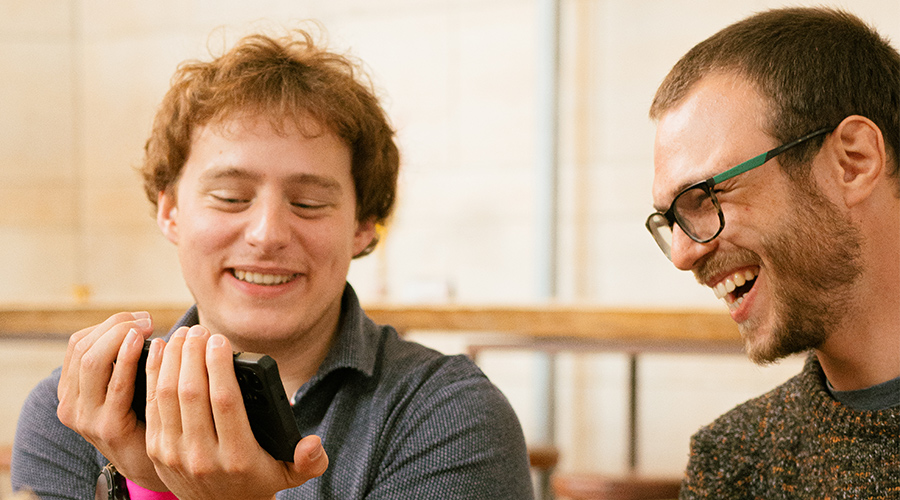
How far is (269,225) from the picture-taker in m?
1.16

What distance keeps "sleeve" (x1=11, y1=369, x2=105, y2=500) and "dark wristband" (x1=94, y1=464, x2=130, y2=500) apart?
8.3 inches

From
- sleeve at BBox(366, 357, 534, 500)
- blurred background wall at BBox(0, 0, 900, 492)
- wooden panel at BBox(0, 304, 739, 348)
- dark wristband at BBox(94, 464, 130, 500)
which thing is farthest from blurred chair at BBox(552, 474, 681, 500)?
blurred background wall at BBox(0, 0, 900, 492)

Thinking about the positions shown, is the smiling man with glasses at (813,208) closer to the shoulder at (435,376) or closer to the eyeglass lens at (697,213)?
the eyeglass lens at (697,213)

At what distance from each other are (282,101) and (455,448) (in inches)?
21.2

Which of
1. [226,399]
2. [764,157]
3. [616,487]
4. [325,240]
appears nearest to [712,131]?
[764,157]

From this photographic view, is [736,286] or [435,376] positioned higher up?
[736,286]

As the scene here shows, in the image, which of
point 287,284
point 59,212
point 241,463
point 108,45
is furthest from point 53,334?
point 108,45

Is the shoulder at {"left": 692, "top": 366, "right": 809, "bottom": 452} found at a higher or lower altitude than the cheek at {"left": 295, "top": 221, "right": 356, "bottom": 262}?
lower

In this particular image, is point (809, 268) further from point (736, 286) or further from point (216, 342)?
point (216, 342)

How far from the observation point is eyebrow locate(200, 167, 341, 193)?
1177 mm

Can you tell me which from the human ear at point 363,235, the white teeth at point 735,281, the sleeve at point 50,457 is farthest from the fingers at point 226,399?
the white teeth at point 735,281

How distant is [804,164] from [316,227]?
2.10ft

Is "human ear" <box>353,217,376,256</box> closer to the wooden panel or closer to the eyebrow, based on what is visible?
the eyebrow

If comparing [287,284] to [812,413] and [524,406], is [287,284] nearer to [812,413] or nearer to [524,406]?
[812,413]
